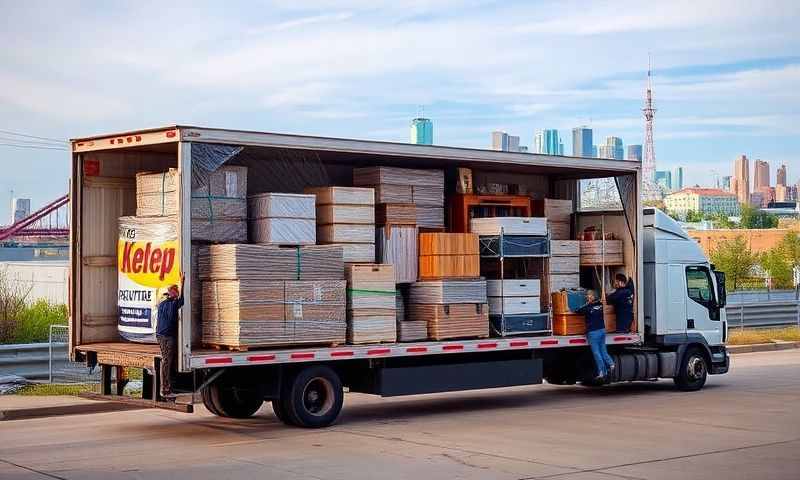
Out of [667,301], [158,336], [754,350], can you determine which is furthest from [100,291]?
[754,350]

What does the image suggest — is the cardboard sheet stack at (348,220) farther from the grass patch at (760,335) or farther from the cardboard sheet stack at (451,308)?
the grass patch at (760,335)

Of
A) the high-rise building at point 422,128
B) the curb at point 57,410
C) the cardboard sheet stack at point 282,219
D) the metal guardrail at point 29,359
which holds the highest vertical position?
the high-rise building at point 422,128

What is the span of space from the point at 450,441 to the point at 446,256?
359cm

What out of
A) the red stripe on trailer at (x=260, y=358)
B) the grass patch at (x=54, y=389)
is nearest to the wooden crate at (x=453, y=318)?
the red stripe on trailer at (x=260, y=358)

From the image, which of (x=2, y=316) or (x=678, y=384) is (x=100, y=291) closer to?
(x=2, y=316)

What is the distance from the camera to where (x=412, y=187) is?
651 inches

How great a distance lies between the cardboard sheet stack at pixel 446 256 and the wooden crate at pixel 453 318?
18.1 inches

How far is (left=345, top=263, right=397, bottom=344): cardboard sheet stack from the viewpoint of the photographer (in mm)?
14922

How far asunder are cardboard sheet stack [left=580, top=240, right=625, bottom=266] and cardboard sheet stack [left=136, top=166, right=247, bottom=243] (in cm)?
634

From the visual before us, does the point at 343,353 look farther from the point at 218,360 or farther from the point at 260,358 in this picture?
Result: the point at 218,360

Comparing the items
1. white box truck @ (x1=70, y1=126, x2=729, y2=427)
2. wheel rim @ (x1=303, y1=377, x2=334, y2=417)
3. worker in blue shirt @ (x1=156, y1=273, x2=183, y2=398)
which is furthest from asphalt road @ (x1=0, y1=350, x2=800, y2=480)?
worker in blue shirt @ (x1=156, y1=273, x2=183, y2=398)

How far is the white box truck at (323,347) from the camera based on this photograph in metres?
13.6

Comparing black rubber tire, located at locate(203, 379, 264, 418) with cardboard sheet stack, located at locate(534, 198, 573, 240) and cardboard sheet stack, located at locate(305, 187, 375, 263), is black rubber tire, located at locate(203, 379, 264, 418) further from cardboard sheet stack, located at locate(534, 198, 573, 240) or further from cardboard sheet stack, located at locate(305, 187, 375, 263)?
cardboard sheet stack, located at locate(534, 198, 573, 240)

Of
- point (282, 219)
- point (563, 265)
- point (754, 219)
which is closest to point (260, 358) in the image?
point (282, 219)
